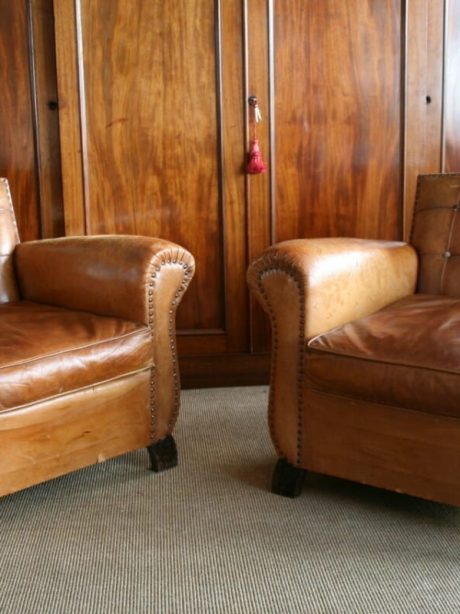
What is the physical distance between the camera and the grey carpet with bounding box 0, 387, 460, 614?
56.6 inches

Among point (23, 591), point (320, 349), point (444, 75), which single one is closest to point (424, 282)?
point (320, 349)

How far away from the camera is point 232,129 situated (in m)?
2.77

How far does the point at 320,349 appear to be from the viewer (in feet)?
5.74

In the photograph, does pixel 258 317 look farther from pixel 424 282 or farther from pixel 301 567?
pixel 301 567

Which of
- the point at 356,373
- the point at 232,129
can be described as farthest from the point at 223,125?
the point at 356,373

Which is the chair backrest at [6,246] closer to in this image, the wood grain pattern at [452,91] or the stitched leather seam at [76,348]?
the stitched leather seam at [76,348]

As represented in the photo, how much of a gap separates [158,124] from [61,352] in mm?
1269

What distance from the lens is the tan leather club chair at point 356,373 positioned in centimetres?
162

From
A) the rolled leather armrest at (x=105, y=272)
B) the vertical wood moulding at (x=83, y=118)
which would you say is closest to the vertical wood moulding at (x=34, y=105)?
the vertical wood moulding at (x=83, y=118)

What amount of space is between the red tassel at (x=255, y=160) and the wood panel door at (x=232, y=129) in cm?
4

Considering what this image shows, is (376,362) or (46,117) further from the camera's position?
(46,117)

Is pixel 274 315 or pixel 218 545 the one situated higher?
pixel 274 315

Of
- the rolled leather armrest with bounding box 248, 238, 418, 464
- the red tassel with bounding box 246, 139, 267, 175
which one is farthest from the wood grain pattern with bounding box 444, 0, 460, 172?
the rolled leather armrest with bounding box 248, 238, 418, 464

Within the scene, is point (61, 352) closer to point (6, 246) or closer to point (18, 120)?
point (6, 246)
